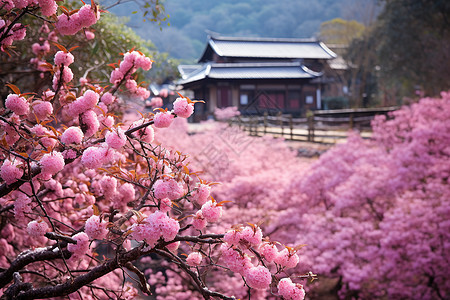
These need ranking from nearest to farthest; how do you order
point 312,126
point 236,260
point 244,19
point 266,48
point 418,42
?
point 236,260
point 312,126
point 418,42
point 266,48
point 244,19

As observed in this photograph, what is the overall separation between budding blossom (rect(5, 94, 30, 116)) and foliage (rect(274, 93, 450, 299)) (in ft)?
11.9

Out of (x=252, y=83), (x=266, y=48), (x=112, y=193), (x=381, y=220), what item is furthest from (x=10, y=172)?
(x=266, y=48)

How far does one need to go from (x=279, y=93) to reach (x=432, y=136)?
16.2m

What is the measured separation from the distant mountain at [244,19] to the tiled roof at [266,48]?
21.7 metres

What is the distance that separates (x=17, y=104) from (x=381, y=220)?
4568 millimetres

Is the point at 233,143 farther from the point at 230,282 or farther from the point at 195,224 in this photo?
the point at 195,224

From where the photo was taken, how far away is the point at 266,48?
25984 mm

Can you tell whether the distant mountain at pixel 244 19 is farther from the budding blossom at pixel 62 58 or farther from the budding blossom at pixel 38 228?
the budding blossom at pixel 38 228

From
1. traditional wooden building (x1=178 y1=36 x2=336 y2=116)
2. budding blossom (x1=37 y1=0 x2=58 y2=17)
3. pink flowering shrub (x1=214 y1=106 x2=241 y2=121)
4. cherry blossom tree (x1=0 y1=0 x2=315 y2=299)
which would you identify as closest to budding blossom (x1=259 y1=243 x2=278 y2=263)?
cherry blossom tree (x1=0 y1=0 x2=315 y2=299)

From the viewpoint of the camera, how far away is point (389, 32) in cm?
1992

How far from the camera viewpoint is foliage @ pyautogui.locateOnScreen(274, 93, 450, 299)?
13.5ft

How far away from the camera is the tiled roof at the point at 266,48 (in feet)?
80.5

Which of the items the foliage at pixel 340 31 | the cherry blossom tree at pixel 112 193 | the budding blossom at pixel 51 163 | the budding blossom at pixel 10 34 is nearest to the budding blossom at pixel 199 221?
the cherry blossom tree at pixel 112 193

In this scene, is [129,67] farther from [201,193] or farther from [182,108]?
[201,193]
